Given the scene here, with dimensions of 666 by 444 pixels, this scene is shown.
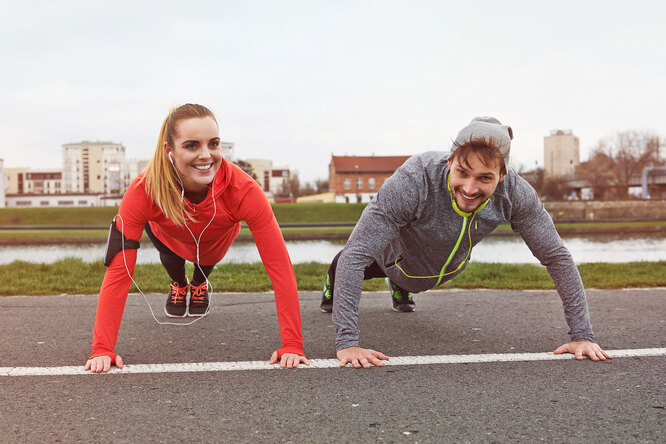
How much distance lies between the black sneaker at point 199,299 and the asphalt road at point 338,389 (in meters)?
0.33

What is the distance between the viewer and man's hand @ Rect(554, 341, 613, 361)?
3193 mm

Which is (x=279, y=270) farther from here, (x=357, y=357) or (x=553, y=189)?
(x=553, y=189)

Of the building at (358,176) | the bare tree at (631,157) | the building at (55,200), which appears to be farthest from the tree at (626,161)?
the building at (55,200)

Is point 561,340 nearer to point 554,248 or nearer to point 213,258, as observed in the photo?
point 554,248

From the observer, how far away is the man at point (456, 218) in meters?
2.95

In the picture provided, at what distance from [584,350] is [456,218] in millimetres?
1054

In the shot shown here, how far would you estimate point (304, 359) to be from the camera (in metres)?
3.09

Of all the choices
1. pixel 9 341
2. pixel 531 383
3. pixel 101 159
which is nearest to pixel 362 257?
pixel 531 383

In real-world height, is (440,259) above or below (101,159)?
below

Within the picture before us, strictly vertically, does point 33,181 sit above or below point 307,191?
above

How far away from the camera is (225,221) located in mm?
3635

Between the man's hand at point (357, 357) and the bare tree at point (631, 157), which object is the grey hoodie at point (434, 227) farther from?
the bare tree at point (631, 157)

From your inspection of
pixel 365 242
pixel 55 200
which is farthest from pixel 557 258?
pixel 55 200

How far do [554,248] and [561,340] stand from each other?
75cm
